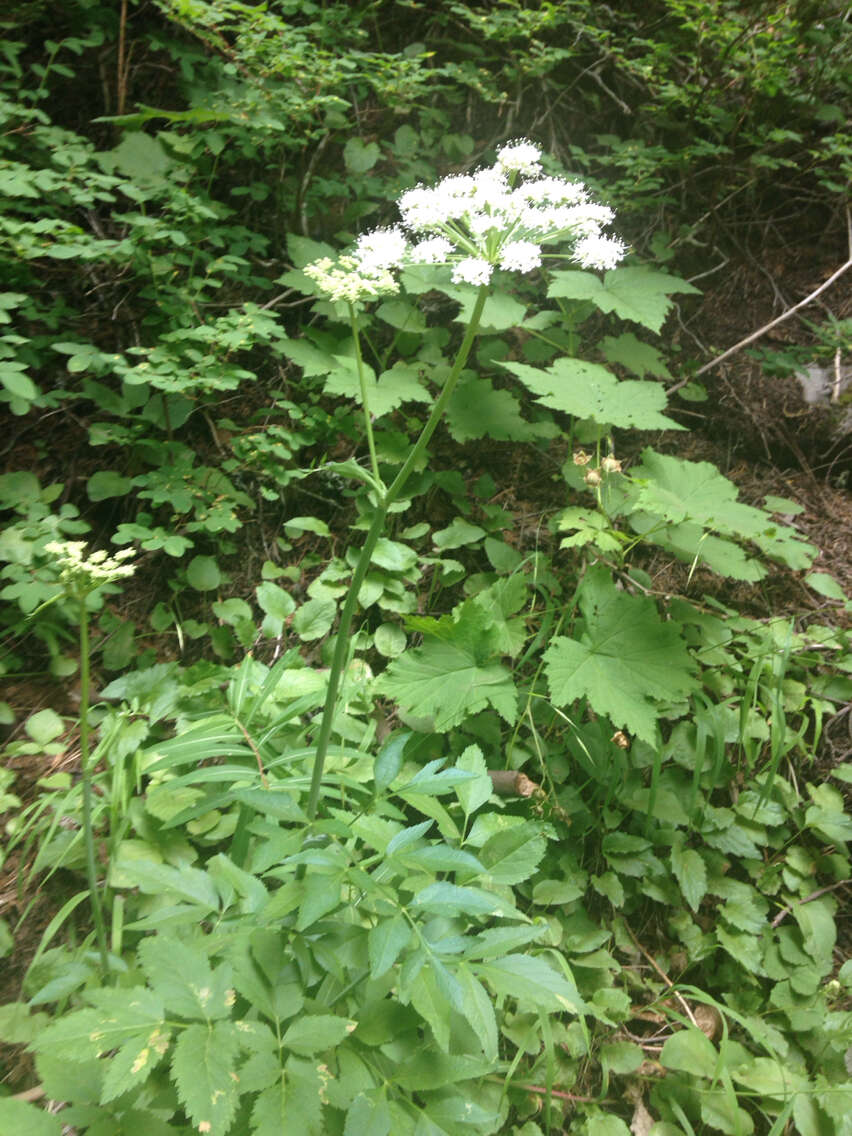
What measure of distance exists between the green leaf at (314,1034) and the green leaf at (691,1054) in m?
1.04

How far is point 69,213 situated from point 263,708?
6.43ft

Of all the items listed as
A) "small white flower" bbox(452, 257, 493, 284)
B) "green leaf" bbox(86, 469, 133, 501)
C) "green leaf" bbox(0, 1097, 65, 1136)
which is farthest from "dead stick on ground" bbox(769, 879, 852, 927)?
"green leaf" bbox(86, 469, 133, 501)

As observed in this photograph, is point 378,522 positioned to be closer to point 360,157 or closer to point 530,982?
point 530,982

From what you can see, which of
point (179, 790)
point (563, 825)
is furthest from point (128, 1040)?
point (563, 825)

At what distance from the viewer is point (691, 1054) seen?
162 cm

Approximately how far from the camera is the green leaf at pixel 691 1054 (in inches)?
63.1

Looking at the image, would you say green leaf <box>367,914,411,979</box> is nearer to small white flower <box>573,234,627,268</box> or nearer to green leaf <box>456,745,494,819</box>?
green leaf <box>456,745,494,819</box>

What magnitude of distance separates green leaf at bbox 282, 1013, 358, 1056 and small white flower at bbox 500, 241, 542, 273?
1201 mm

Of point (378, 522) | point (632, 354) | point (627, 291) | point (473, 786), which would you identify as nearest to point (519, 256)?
point (378, 522)

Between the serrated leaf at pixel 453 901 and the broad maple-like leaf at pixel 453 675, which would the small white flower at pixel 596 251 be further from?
the serrated leaf at pixel 453 901

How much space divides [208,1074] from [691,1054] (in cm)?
127

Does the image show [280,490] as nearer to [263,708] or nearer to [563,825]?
[263,708]

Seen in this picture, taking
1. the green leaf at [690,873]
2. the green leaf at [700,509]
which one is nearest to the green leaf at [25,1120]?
the green leaf at [690,873]

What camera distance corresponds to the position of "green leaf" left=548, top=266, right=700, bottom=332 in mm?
2387
